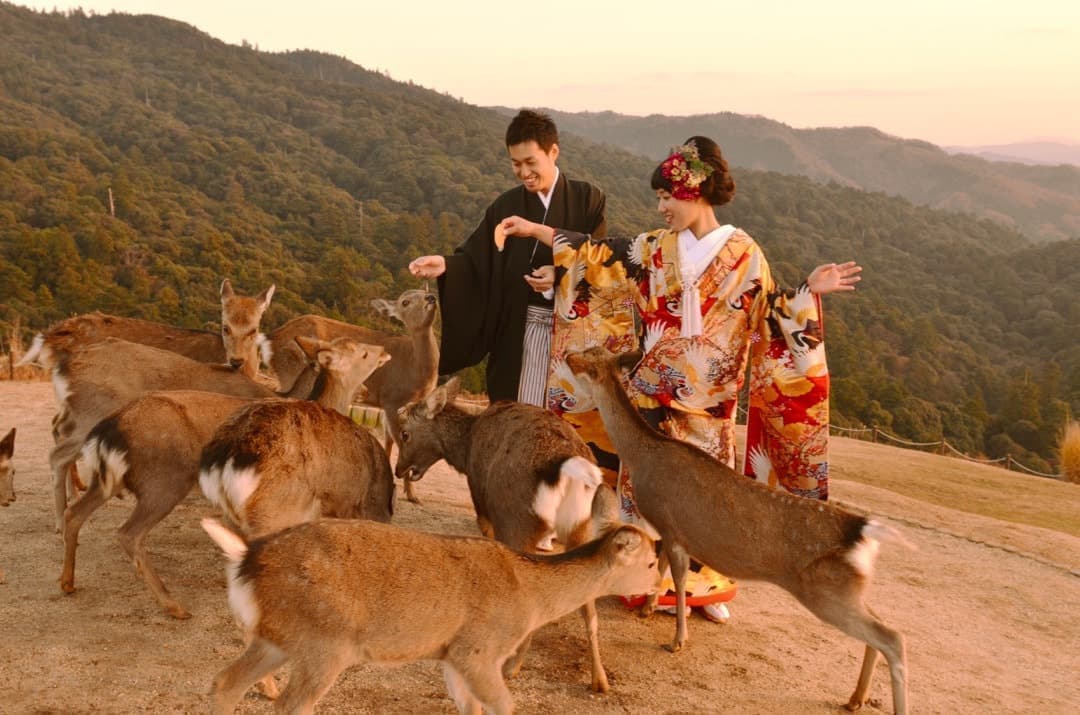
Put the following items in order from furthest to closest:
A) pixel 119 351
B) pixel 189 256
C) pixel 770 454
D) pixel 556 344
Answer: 1. pixel 189 256
2. pixel 119 351
3. pixel 556 344
4. pixel 770 454

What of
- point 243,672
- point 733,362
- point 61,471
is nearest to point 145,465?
point 61,471

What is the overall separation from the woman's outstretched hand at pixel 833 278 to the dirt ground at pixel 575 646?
2589 mm

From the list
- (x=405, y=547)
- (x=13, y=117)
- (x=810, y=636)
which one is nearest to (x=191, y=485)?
(x=405, y=547)

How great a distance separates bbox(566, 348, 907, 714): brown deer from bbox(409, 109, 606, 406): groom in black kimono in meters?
1.41

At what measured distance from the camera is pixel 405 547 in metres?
4.46

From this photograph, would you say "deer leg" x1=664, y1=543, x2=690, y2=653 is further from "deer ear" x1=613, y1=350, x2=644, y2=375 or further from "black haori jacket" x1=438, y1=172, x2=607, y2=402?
"black haori jacket" x1=438, y1=172, x2=607, y2=402

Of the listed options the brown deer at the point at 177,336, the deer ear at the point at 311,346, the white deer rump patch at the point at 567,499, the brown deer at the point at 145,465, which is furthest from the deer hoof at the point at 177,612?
the brown deer at the point at 177,336

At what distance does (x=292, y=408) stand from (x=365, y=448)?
60 centimetres

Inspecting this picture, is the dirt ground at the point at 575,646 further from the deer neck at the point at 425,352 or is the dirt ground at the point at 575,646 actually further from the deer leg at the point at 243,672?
the deer neck at the point at 425,352

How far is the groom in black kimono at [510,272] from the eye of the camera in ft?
25.0

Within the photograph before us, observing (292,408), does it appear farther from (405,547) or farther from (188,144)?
(188,144)

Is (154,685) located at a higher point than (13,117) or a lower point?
lower

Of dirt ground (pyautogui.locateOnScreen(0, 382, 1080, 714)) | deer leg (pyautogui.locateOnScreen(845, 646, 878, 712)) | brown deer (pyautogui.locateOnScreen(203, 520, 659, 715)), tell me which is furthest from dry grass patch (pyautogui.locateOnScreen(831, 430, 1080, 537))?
brown deer (pyautogui.locateOnScreen(203, 520, 659, 715))

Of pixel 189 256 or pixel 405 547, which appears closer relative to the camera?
Result: pixel 405 547
